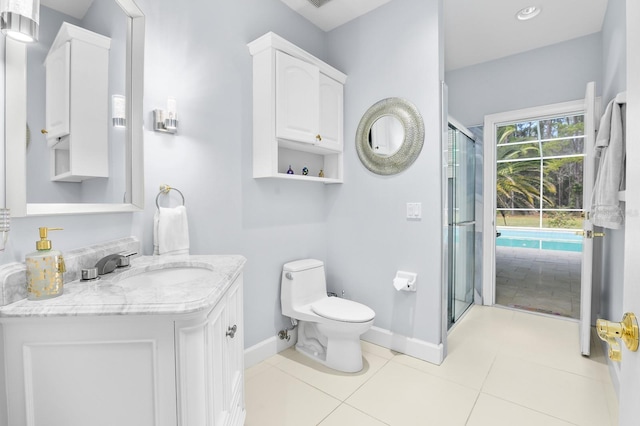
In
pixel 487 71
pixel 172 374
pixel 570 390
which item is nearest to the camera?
pixel 172 374

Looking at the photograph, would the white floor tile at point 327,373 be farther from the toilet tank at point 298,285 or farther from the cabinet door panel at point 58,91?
the cabinet door panel at point 58,91

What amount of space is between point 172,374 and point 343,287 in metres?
1.98

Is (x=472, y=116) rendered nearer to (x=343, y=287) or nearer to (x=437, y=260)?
(x=437, y=260)

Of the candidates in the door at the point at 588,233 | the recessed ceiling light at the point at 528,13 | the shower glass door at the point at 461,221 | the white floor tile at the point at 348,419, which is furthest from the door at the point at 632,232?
the recessed ceiling light at the point at 528,13

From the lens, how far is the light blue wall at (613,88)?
1.86 meters

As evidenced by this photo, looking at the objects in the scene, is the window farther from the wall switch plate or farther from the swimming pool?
the wall switch plate

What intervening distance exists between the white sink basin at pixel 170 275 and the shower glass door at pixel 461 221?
6.53ft

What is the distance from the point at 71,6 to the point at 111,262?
0.98 metres

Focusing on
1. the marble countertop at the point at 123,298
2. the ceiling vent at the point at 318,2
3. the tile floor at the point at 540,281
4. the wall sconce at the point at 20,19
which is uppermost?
the ceiling vent at the point at 318,2

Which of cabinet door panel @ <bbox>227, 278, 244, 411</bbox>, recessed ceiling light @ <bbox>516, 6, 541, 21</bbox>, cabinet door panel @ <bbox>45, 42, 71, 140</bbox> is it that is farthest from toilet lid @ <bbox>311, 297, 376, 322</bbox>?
Answer: recessed ceiling light @ <bbox>516, 6, 541, 21</bbox>

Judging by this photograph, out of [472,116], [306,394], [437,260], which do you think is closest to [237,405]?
[306,394]

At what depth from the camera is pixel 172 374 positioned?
872 mm

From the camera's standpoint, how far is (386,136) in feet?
7.93

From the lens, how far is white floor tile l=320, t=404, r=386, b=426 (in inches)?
62.9
